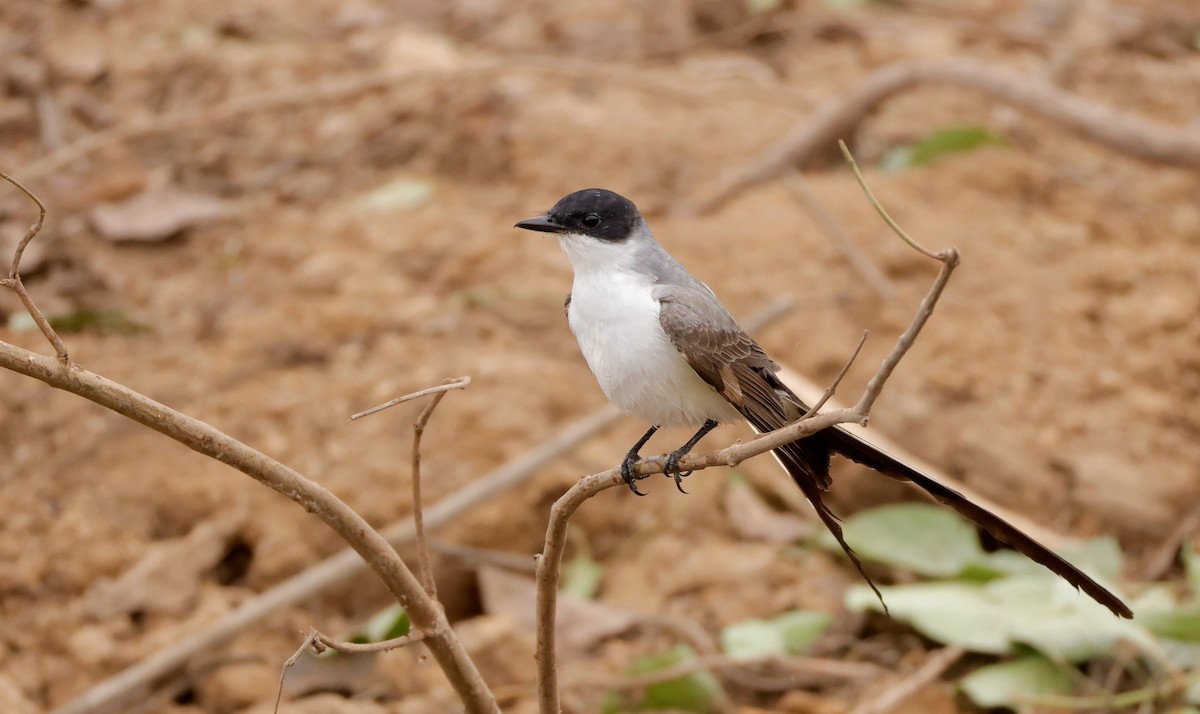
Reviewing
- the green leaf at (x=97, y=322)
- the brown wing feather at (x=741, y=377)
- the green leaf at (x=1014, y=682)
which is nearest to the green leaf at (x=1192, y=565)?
the green leaf at (x=1014, y=682)

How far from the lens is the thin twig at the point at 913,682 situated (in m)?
3.93

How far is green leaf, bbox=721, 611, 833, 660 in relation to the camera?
13.5 ft

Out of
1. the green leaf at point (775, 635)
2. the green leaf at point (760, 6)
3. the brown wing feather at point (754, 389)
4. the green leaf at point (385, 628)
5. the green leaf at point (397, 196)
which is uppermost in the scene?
the brown wing feather at point (754, 389)

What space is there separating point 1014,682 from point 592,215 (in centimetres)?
217

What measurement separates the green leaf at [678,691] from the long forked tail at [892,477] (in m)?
1.57

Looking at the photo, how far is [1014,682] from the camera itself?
3.94 metres

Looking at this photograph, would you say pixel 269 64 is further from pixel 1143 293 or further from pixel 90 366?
pixel 1143 293

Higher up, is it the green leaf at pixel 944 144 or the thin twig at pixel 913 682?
the green leaf at pixel 944 144

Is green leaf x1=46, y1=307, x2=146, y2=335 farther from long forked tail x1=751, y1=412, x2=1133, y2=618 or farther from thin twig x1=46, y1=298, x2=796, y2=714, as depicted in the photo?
long forked tail x1=751, y1=412, x2=1133, y2=618

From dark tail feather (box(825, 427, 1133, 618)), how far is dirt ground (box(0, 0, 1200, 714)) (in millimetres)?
1852

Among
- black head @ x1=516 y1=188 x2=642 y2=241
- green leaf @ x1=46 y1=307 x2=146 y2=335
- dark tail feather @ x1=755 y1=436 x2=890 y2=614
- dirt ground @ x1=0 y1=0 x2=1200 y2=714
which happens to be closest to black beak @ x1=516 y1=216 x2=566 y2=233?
black head @ x1=516 y1=188 x2=642 y2=241

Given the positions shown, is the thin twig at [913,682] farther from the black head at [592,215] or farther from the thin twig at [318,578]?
the black head at [592,215]

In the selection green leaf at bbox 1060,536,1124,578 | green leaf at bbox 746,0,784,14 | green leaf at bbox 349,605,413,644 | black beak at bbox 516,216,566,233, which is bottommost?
green leaf at bbox 1060,536,1124,578

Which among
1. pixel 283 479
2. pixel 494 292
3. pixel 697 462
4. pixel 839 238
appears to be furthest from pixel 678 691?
pixel 839 238
